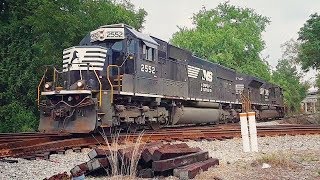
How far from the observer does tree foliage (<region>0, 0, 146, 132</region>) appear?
17812mm

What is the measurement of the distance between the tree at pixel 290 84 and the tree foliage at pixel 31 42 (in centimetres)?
3716

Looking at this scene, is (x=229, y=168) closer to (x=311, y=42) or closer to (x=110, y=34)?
(x=110, y=34)

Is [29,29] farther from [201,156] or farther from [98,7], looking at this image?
[201,156]

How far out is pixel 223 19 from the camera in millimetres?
50562

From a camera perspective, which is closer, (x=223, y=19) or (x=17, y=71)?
(x=17, y=71)

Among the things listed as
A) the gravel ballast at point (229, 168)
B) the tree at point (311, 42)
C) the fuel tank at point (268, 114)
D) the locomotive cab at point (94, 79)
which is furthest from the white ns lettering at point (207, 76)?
the tree at point (311, 42)

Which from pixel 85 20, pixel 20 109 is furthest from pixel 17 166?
pixel 85 20

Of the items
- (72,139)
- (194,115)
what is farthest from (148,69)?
(194,115)

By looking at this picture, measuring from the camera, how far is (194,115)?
16359 mm

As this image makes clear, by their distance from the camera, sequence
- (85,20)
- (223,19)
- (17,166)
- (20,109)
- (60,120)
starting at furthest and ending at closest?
(223,19)
(85,20)
(20,109)
(60,120)
(17,166)

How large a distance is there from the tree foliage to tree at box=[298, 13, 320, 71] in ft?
48.7

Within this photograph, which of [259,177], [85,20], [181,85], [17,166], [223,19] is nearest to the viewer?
[259,177]

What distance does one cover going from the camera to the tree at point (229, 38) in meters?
41.9

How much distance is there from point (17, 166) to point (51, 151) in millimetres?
1667
